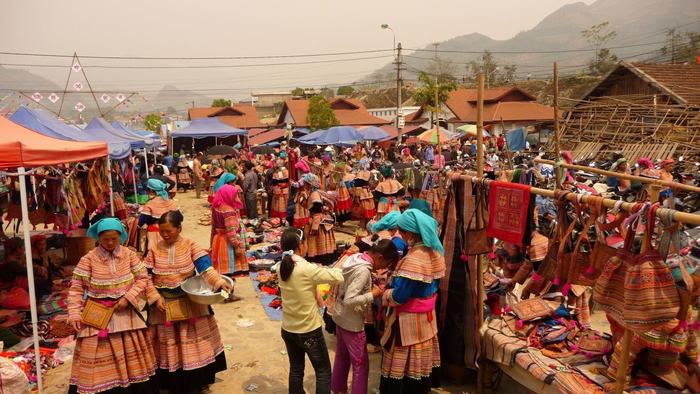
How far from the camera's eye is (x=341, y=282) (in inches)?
152

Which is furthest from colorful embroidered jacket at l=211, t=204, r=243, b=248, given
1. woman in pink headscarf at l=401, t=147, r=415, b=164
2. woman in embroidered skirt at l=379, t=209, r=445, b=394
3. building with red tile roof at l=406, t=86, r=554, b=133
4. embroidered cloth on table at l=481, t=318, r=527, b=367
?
building with red tile roof at l=406, t=86, r=554, b=133

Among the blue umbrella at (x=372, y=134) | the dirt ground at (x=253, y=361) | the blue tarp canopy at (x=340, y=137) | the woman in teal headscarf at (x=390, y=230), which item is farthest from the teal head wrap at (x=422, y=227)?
the blue umbrella at (x=372, y=134)

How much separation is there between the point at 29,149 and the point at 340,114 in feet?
127

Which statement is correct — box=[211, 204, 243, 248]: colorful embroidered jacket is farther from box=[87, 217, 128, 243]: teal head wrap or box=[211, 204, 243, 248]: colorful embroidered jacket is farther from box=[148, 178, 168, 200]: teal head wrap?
box=[87, 217, 128, 243]: teal head wrap

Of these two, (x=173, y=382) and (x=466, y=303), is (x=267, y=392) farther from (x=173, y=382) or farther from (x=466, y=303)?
(x=466, y=303)

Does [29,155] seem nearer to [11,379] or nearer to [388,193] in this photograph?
[11,379]

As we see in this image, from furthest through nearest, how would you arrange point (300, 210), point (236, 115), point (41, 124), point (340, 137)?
point (236, 115)
point (340, 137)
point (300, 210)
point (41, 124)

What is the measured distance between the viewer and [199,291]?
436 cm

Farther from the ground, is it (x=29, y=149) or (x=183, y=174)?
(x=29, y=149)

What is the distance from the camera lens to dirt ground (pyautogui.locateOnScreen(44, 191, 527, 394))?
4816 millimetres

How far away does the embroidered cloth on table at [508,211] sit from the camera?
386 cm

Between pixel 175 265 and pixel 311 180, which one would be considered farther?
A: pixel 311 180

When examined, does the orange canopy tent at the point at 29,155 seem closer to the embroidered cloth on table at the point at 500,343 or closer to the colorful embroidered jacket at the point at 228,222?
the colorful embroidered jacket at the point at 228,222

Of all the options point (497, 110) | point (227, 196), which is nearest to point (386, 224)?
point (227, 196)
